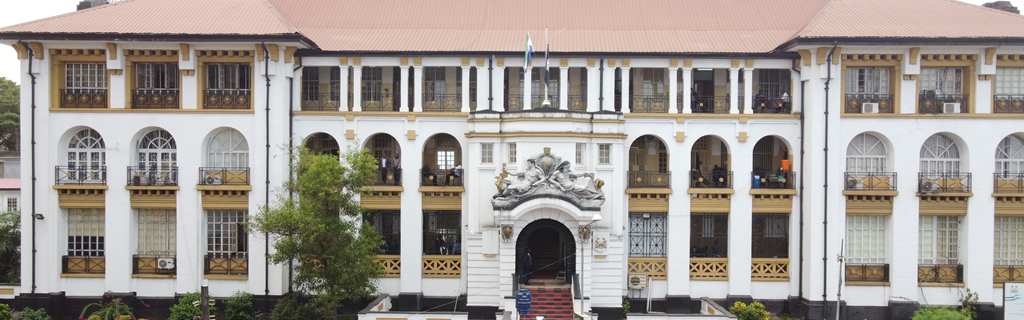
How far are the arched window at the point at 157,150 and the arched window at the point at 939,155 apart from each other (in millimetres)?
33374

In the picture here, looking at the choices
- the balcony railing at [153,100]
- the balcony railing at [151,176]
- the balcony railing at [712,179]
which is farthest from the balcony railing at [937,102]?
the balcony railing at [151,176]

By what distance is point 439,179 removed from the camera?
1340 inches

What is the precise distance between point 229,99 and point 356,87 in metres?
5.46

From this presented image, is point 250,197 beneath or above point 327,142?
beneath

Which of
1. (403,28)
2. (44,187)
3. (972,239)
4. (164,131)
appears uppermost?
(403,28)

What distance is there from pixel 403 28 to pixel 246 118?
8576 millimetres

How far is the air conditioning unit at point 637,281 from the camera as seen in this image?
110 ft

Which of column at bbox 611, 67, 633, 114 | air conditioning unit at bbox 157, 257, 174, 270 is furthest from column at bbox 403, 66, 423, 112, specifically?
air conditioning unit at bbox 157, 257, 174, 270

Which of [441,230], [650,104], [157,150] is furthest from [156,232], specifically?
[650,104]

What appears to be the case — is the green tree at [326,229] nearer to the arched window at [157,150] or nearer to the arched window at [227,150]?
the arched window at [227,150]

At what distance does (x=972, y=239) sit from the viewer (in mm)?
32594

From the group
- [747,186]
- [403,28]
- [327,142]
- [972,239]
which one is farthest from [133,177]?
[972,239]

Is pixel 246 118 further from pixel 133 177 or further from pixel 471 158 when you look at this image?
pixel 471 158

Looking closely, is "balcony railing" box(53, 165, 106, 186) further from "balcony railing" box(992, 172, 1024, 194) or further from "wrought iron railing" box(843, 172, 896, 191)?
"balcony railing" box(992, 172, 1024, 194)
